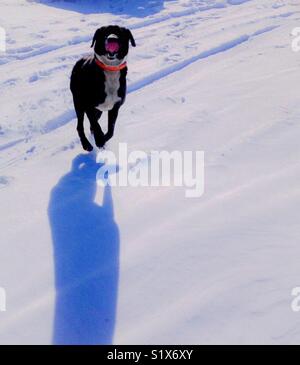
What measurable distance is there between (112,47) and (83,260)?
1.89 m

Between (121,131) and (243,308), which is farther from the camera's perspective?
(121,131)

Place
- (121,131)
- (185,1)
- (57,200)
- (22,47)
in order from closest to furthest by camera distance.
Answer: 1. (57,200)
2. (121,131)
3. (22,47)
4. (185,1)

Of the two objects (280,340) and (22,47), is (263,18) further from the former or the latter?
(280,340)

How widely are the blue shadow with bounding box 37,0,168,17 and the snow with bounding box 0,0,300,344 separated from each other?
3.07m

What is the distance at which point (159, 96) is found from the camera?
5.46m

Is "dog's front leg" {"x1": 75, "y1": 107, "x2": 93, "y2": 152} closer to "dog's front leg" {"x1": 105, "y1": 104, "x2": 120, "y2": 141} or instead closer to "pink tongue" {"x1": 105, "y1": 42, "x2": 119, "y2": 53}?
"dog's front leg" {"x1": 105, "y1": 104, "x2": 120, "y2": 141}

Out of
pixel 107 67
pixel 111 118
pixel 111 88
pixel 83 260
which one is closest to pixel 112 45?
pixel 107 67

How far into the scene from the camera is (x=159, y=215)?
11.1 ft

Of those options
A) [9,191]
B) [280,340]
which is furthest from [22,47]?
[280,340]

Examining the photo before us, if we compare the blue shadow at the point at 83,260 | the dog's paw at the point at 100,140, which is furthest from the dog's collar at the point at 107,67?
the blue shadow at the point at 83,260

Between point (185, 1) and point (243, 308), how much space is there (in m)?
8.60

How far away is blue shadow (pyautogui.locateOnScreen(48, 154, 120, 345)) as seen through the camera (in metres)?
2.54

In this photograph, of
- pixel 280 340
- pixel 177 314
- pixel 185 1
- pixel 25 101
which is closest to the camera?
pixel 280 340

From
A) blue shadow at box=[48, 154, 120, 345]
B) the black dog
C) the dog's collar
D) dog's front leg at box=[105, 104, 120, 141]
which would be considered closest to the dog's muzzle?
the black dog
